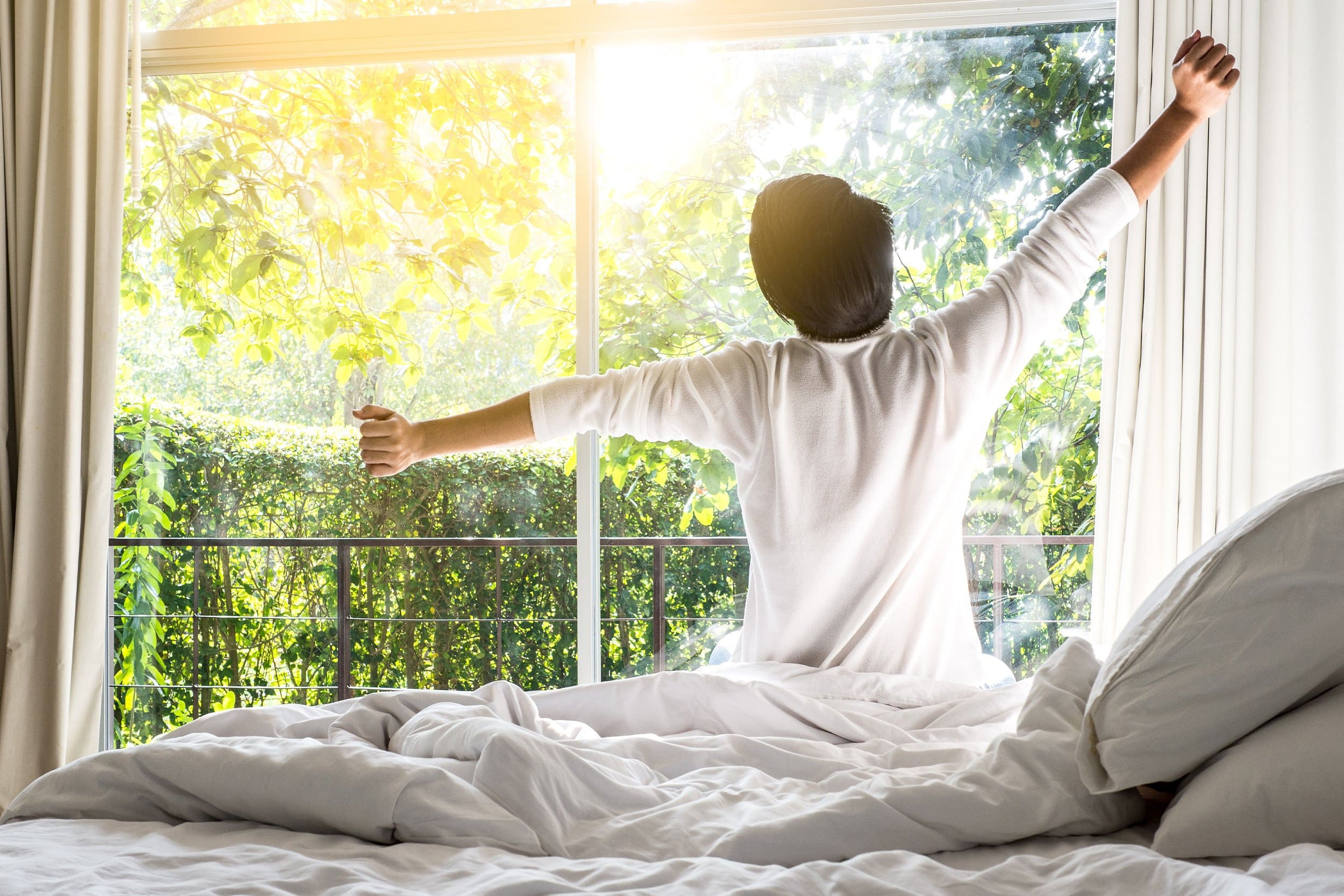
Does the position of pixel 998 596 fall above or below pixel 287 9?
below

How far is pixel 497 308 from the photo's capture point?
2.58 metres

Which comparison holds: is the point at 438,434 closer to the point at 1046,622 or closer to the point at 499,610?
the point at 499,610

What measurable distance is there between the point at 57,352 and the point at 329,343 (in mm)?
671

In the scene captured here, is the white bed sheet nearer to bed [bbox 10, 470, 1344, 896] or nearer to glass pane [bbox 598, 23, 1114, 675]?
bed [bbox 10, 470, 1344, 896]

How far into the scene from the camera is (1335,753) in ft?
2.63

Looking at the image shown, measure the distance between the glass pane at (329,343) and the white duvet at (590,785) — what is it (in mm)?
1419

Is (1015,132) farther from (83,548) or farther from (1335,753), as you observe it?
(83,548)

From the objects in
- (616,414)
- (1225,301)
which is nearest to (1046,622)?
(1225,301)

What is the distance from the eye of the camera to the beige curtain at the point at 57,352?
2.50 meters

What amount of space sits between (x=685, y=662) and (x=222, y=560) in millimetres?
1309

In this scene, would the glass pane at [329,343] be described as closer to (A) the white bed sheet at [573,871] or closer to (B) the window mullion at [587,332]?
(B) the window mullion at [587,332]

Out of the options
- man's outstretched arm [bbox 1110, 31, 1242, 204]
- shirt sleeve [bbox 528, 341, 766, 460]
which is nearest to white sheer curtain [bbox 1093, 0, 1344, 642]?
man's outstretched arm [bbox 1110, 31, 1242, 204]

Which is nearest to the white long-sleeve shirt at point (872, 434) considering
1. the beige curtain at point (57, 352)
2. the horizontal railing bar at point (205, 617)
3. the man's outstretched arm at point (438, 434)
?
the man's outstretched arm at point (438, 434)

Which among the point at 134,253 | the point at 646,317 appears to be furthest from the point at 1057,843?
the point at 134,253
